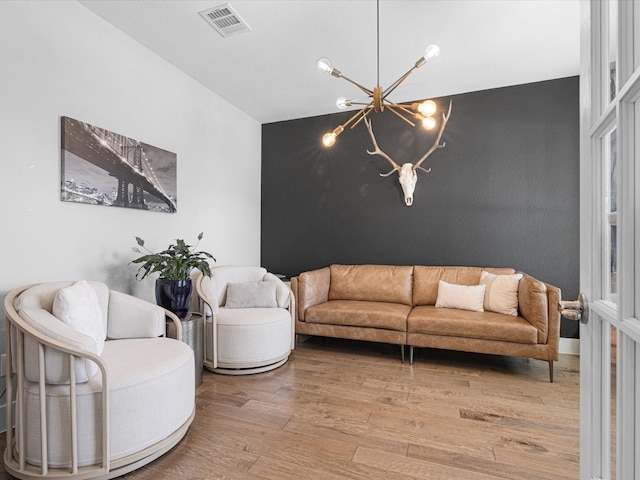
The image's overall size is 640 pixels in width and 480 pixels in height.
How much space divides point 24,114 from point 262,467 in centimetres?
240

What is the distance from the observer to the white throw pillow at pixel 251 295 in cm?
322

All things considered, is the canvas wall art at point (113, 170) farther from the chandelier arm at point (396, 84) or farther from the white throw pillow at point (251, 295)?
the chandelier arm at point (396, 84)

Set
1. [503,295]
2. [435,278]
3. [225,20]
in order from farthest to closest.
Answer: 1. [435,278]
2. [503,295]
3. [225,20]

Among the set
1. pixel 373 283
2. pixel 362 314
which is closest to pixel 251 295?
pixel 362 314

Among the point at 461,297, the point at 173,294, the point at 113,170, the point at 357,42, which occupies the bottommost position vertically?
the point at 461,297

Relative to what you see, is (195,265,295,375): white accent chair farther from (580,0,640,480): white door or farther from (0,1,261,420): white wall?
(580,0,640,480): white door

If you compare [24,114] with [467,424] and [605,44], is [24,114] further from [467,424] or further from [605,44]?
[467,424]

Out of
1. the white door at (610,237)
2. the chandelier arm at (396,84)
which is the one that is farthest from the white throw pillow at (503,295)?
the white door at (610,237)

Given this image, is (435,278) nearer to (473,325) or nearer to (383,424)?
(473,325)

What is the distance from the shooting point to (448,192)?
151 inches

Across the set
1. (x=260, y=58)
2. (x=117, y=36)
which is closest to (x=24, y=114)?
(x=117, y=36)

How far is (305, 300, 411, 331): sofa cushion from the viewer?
3.14 meters

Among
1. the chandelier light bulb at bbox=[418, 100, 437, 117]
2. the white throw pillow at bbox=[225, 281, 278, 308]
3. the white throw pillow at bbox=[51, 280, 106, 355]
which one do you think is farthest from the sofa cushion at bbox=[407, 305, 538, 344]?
the white throw pillow at bbox=[51, 280, 106, 355]

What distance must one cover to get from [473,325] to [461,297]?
0.41 metres
